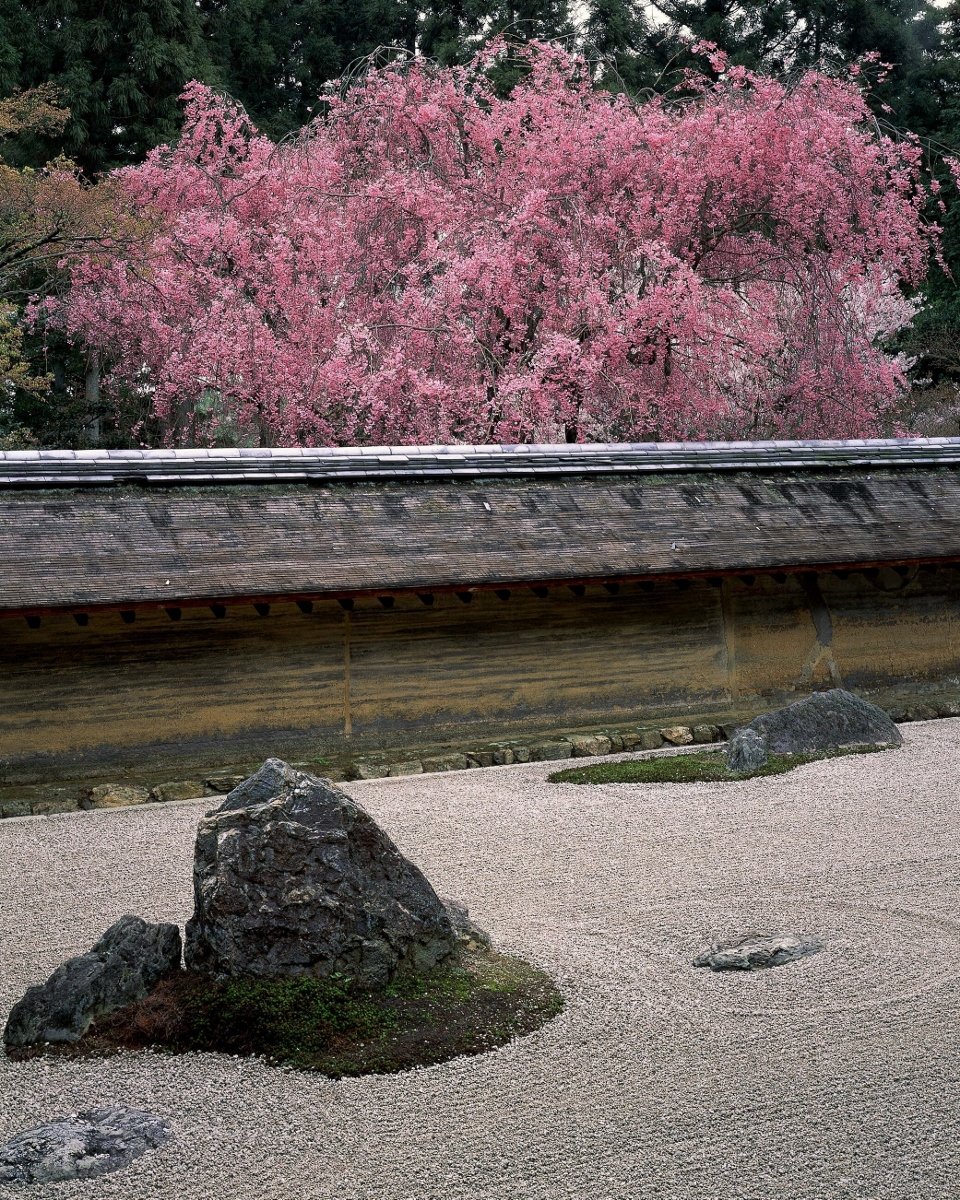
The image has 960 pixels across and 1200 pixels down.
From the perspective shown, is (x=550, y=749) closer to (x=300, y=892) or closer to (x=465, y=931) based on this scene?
(x=465, y=931)

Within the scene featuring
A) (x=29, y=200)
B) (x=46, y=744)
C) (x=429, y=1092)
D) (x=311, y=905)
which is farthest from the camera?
(x=29, y=200)

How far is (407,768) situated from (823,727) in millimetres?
3577

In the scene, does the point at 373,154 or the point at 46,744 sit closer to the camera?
the point at 46,744

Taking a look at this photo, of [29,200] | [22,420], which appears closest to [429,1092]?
[29,200]

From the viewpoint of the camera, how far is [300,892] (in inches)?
228

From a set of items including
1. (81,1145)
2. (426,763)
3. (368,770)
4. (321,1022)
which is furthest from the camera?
(426,763)

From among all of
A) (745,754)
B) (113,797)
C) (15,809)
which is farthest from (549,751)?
(15,809)

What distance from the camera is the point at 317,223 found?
18.6 meters

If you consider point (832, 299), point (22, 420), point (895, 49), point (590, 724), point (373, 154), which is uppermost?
point (895, 49)

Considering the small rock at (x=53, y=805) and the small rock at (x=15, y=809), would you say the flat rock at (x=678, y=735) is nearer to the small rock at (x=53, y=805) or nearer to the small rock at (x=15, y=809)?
the small rock at (x=53, y=805)

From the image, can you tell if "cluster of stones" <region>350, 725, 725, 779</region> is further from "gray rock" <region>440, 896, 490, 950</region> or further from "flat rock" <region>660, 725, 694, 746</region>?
"gray rock" <region>440, 896, 490, 950</region>

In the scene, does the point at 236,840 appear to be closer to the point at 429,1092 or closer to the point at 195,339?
the point at 429,1092

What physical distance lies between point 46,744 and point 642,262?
1102 centimetres

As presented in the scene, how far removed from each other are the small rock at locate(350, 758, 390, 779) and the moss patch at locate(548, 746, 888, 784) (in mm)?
1465
